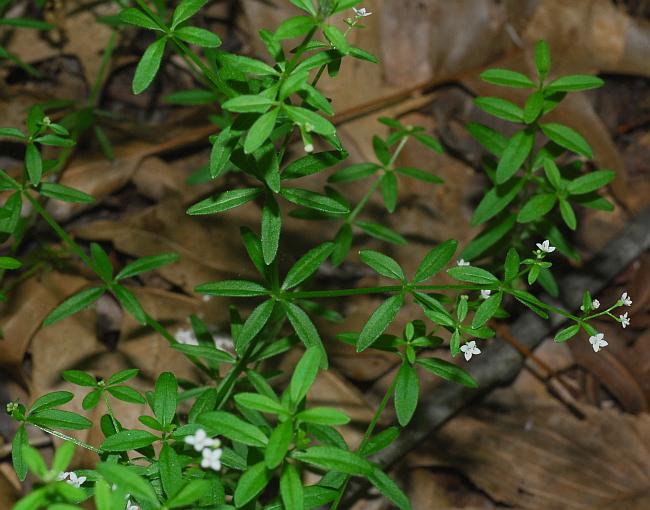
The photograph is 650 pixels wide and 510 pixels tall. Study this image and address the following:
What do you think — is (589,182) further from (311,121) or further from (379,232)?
(311,121)

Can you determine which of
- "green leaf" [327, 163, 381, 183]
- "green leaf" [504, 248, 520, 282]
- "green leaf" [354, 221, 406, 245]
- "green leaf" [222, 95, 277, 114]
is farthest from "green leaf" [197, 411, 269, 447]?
"green leaf" [327, 163, 381, 183]

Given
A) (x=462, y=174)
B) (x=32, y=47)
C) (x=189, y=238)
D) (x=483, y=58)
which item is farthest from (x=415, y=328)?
(x=32, y=47)

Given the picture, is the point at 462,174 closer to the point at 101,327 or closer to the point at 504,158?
the point at 504,158

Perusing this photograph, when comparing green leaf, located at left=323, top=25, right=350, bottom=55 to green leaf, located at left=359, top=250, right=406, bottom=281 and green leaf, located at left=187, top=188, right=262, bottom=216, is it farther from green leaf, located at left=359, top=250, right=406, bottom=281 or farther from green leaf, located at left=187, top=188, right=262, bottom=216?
green leaf, located at left=359, top=250, right=406, bottom=281

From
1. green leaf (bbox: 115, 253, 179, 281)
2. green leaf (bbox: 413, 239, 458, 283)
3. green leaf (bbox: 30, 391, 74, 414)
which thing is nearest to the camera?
green leaf (bbox: 30, 391, 74, 414)

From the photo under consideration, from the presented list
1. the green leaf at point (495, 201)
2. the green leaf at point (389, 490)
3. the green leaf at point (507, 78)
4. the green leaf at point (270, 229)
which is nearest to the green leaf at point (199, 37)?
the green leaf at point (270, 229)

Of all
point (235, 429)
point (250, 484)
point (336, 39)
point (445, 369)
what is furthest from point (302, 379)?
point (336, 39)

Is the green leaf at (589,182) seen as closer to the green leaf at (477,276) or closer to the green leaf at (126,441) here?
the green leaf at (477,276)
